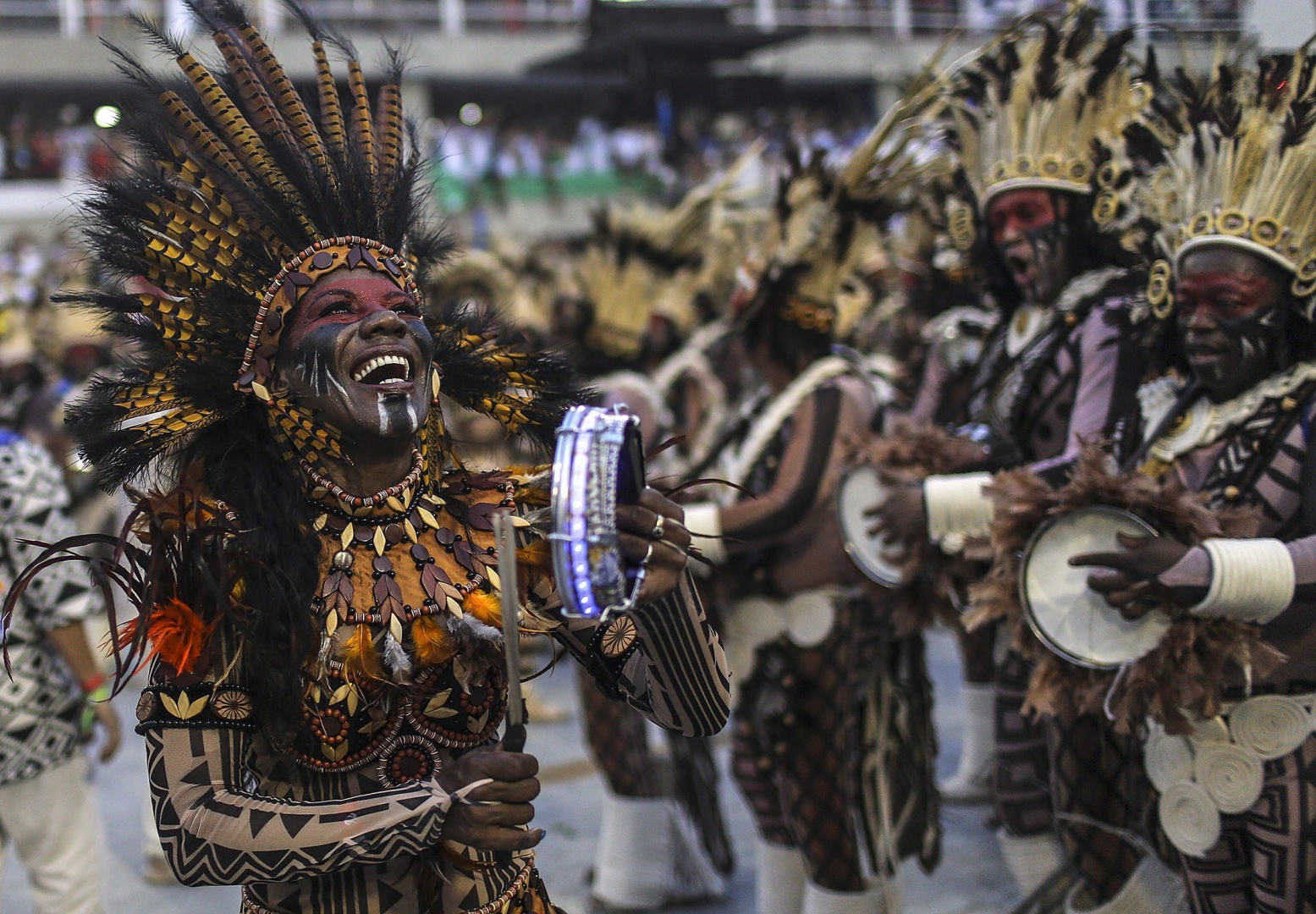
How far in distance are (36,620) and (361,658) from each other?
209 centimetres

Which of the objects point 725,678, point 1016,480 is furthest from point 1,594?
point 1016,480

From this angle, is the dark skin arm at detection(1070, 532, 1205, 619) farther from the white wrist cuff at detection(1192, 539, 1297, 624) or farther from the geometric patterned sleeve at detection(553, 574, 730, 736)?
the geometric patterned sleeve at detection(553, 574, 730, 736)

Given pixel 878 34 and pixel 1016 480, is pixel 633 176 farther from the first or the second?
pixel 1016 480

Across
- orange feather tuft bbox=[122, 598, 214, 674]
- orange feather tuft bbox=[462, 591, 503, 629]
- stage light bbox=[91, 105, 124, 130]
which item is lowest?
orange feather tuft bbox=[462, 591, 503, 629]

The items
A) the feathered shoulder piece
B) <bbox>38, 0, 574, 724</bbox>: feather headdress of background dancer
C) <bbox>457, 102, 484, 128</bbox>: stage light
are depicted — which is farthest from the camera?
<bbox>457, 102, 484, 128</bbox>: stage light

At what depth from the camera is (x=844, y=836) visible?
431 cm

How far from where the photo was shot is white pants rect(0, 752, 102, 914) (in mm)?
3836

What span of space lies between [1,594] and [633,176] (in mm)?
16036

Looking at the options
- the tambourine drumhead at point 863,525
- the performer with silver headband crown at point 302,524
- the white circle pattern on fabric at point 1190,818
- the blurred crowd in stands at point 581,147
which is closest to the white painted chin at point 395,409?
the performer with silver headband crown at point 302,524

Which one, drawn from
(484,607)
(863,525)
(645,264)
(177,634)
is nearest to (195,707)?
(177,634)

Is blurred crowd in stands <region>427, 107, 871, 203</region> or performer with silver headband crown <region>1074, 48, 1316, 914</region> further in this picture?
blurred crowd in stands <region>427, 107, 871, 203</region>

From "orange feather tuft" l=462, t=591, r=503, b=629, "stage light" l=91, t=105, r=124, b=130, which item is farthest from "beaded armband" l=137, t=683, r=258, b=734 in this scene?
"stage light" l=91, t=105, r=124, b=130

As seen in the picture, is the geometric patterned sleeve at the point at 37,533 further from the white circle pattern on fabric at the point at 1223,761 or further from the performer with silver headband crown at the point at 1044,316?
the white circle pattern on fabric at the point at 1223,761

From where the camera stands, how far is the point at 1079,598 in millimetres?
3199
